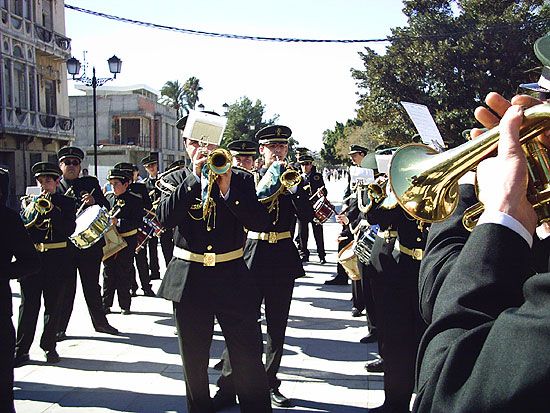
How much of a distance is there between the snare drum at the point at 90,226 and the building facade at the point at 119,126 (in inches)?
1569

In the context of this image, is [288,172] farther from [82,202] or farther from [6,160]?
[6,160]

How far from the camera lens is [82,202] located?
23.8 ft

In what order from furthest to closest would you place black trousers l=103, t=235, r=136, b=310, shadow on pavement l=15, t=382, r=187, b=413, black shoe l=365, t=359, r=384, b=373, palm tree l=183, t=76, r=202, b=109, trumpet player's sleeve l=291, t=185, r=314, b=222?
palm tree l=183, t=76, r=202, b=109 < black trousers l=103, t=235, r=136, b=310 < trumpet player's sleeve l=291, t=185, r=314, b=222 < black shoe l=365, t=359, r=384, b=373 < shadow on pavement l=15, t=382, r=187, b=413

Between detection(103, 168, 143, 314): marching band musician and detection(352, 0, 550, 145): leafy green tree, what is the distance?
51.2ft

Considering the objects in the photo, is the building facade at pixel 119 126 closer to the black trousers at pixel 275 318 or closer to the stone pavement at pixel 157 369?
the stone pavement at pixel 157 369

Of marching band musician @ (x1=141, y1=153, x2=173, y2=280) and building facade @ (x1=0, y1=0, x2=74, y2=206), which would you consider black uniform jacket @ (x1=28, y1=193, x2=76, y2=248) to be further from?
building facade @ (x1=0, y1=0, x2=74, y2=206)

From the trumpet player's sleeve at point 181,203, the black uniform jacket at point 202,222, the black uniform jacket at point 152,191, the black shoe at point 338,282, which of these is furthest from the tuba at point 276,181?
the black uniform jacket at point 152,191

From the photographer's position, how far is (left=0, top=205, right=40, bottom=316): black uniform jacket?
3.76 meters

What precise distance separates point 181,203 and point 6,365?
149 cm

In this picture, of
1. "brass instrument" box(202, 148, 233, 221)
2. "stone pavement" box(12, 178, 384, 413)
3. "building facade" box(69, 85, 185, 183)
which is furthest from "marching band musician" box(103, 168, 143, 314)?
"building facade" box(69, 85, 185, 183)

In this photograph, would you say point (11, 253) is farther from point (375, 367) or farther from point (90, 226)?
point (375, 367)

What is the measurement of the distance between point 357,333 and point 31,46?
87.8 ft

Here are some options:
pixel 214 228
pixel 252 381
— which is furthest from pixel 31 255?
pixel 252 381

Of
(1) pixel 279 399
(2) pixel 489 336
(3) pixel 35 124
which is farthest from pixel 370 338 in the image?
(3) pixel 35 124
